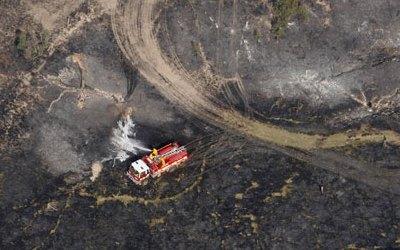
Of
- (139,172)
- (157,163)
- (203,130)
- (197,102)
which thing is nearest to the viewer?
(139,172)

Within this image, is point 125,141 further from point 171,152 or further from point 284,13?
point 284,13

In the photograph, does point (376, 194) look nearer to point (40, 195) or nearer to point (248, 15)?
point (248, 15)

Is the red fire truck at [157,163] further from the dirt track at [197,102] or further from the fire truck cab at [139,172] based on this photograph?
the dirt track at [197,102]

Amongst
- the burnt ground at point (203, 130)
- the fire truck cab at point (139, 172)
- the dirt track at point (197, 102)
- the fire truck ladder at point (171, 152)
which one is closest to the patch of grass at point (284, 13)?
the burnt ground at point (203, 130)

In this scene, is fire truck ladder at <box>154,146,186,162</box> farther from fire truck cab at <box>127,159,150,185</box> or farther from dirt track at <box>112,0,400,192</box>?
dirt track at <box>112,0,400,192</box>

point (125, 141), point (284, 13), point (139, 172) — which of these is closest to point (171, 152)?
point (139, 172)
